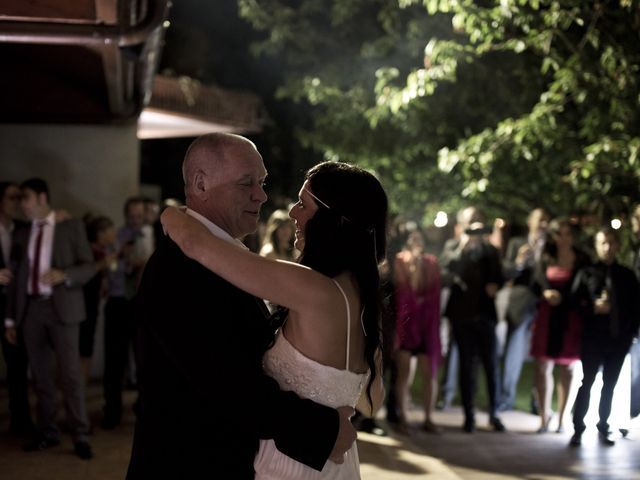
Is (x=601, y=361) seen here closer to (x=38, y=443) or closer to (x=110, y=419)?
(x=110, y=419)

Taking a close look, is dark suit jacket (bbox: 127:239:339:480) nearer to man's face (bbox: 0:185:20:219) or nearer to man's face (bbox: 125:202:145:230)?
man's face (bbox: 0:185:20:219)

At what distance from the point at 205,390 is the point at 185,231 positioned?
48 cm

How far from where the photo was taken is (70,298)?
8141mm

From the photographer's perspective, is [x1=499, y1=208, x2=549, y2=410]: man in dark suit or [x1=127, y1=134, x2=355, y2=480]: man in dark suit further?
[x1=499, y1=208, x2=549, y2=410]: man in dark suit

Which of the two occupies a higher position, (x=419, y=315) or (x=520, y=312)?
(x=419, y=315)

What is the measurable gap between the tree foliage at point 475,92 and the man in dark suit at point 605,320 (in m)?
1.06

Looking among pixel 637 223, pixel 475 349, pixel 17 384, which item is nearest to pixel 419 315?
pixel 475 349

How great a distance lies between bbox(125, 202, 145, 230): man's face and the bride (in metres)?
7.31

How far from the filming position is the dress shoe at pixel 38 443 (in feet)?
27.2

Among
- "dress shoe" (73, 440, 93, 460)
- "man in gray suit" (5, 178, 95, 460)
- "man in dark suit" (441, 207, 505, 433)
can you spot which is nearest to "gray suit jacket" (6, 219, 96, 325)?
"man in gray suit" (5, 178, 95, 460)

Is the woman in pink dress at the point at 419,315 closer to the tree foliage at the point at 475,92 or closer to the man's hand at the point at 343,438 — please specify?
the tree foliage at the point at 475,92

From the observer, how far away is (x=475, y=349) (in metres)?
10.2

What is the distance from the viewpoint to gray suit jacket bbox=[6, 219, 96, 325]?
8.09 meters

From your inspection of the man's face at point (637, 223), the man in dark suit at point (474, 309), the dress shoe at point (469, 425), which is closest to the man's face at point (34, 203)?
the man in dark suit at point (474, 309)
